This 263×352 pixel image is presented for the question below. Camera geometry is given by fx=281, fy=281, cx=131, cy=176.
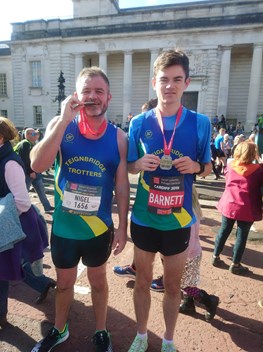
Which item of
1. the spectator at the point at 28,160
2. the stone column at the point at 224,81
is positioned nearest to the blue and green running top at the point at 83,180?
the spectator at the point at 28,160

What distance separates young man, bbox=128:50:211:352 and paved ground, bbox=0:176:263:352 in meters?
0.67

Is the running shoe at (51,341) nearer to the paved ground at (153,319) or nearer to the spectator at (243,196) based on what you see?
the paved ground at (153,319)

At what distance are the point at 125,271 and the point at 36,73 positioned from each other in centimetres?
3411

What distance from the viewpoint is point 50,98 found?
32.8 metres

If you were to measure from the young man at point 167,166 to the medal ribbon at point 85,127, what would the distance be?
0.75ft

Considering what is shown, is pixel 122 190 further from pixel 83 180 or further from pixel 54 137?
pixel 54 137

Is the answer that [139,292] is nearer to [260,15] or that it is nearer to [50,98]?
[260,15]

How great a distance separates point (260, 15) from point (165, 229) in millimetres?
29800

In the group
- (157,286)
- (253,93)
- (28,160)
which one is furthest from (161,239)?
(253,93)

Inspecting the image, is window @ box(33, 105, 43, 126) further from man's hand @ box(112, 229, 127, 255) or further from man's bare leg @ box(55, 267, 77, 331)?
man's hand @ box(112, 229, 127, 255)

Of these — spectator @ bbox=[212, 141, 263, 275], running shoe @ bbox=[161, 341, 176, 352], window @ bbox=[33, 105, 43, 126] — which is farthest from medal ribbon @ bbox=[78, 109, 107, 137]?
window @ bbox=[33, 105, 43, 126]

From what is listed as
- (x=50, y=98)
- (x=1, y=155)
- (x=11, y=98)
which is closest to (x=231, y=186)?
(x=1, y=155)

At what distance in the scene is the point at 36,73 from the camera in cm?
3303

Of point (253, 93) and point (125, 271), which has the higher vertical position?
point (253, 93)
